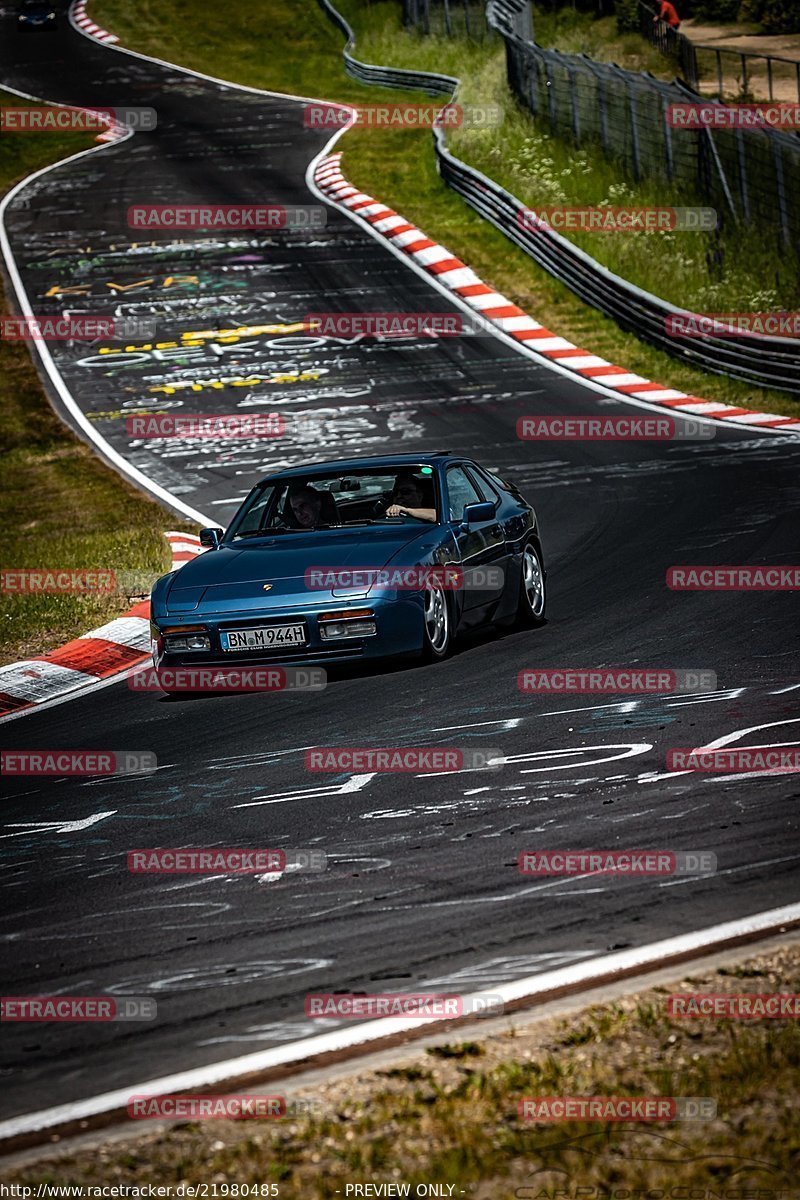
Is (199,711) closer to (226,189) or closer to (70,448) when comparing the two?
(70,448)

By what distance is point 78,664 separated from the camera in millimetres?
11750

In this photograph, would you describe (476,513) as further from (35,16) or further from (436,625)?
(35,16)

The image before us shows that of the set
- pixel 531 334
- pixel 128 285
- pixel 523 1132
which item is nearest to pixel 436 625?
pixel 523 1132

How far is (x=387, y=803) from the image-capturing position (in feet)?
23.1

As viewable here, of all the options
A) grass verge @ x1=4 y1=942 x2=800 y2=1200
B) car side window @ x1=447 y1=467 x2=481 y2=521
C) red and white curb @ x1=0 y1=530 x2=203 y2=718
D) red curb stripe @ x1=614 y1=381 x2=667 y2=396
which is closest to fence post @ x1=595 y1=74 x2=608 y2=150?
red curb stripe @ x1=614 y1=381 x2=667 y2=396

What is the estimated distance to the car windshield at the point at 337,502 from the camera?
35.9 feet

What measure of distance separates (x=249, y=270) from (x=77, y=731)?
21.1m

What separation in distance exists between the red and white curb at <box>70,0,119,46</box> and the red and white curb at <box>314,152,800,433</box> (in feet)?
78.0

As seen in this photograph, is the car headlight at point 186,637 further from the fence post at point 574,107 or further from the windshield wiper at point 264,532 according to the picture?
the fence post at point 574,107

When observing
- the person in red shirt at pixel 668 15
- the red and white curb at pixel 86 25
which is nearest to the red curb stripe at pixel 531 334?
the person in red shirt at pixel 668 15

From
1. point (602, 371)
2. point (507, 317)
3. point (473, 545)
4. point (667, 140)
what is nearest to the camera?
point (473, 545)

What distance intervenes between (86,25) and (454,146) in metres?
30.5

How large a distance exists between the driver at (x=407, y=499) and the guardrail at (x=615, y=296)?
1116 centimetres

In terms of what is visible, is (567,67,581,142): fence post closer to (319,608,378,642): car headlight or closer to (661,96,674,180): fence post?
(661,96,674,180): fence post
